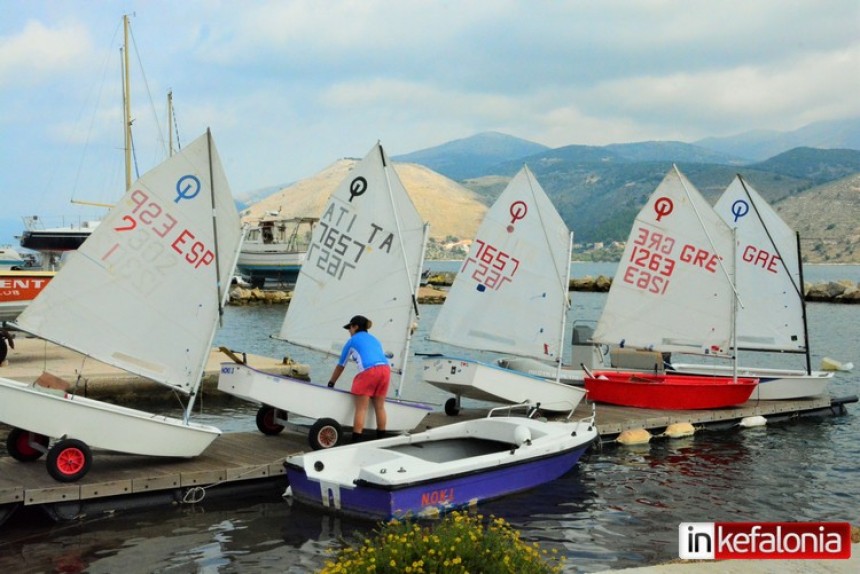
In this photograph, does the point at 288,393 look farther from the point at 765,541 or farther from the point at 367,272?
the point at 765,541

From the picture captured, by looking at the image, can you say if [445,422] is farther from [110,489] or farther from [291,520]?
[110,489]

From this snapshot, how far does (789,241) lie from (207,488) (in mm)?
18574

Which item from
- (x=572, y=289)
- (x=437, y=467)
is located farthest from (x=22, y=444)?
(x=572, y=289)

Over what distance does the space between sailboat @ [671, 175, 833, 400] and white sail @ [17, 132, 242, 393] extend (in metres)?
15.9

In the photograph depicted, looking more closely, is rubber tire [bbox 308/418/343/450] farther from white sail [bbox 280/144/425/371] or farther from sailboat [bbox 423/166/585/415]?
sailboat [bbox 423/166/585/415]

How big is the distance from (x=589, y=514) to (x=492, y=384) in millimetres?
4994

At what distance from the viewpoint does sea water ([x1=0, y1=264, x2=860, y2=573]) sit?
12.2m

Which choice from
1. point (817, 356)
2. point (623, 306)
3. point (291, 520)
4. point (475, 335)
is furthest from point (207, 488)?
point (817, 356)

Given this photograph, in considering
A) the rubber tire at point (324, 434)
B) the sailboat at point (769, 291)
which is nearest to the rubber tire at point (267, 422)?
the rubber tire at point (324, 434)

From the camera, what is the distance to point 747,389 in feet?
76.1

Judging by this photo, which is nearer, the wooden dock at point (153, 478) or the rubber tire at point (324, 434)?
the wooden dock at point (153, 478)

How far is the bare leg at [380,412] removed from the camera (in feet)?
52.7

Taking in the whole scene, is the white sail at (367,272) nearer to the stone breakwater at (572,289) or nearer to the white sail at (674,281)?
the white sail at (674,281)

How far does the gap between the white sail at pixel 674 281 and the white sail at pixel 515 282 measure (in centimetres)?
336
